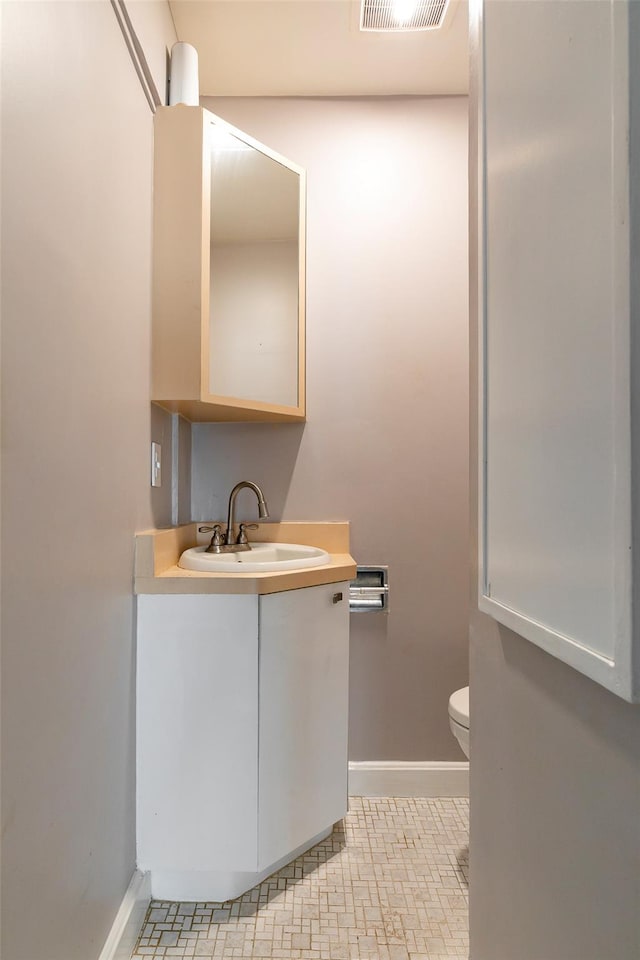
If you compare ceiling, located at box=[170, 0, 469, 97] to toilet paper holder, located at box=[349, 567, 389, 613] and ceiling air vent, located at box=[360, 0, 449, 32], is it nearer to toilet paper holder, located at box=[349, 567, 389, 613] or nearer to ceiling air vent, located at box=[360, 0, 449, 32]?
ceiling air vent, located at box=[360, 0, 449, 32]

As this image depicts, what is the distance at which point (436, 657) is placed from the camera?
2041 millimetres

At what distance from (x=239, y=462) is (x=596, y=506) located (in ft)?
5.45

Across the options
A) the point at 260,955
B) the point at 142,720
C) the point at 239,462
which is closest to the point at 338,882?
the point at 260,955

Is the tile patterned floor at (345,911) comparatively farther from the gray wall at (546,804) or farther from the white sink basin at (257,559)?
the white sink basin at (257,559)

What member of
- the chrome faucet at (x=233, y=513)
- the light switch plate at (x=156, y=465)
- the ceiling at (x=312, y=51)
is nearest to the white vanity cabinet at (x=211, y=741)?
the light switch plate at (x=156, y=465)

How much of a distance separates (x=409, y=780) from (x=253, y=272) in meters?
1.84

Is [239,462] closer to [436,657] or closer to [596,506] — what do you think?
[436,657]

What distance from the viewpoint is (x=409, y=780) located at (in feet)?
6.59

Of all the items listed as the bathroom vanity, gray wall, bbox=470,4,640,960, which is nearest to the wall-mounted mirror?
the bathroom vanity

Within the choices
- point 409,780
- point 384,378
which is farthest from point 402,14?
point 409,780

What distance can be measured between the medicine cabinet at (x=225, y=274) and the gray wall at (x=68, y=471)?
177mm

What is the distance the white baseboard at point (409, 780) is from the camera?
200 cm

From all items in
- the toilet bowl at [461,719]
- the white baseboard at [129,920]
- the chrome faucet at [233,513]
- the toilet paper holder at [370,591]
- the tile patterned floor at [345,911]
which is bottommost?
the tile patterned floor at [345,911]

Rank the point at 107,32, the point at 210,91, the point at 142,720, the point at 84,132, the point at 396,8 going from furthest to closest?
1. the point at 210,91
2. the point at 396,8
3. the point at 142,720
4. the point at 107,32
5. the point at 84,132
